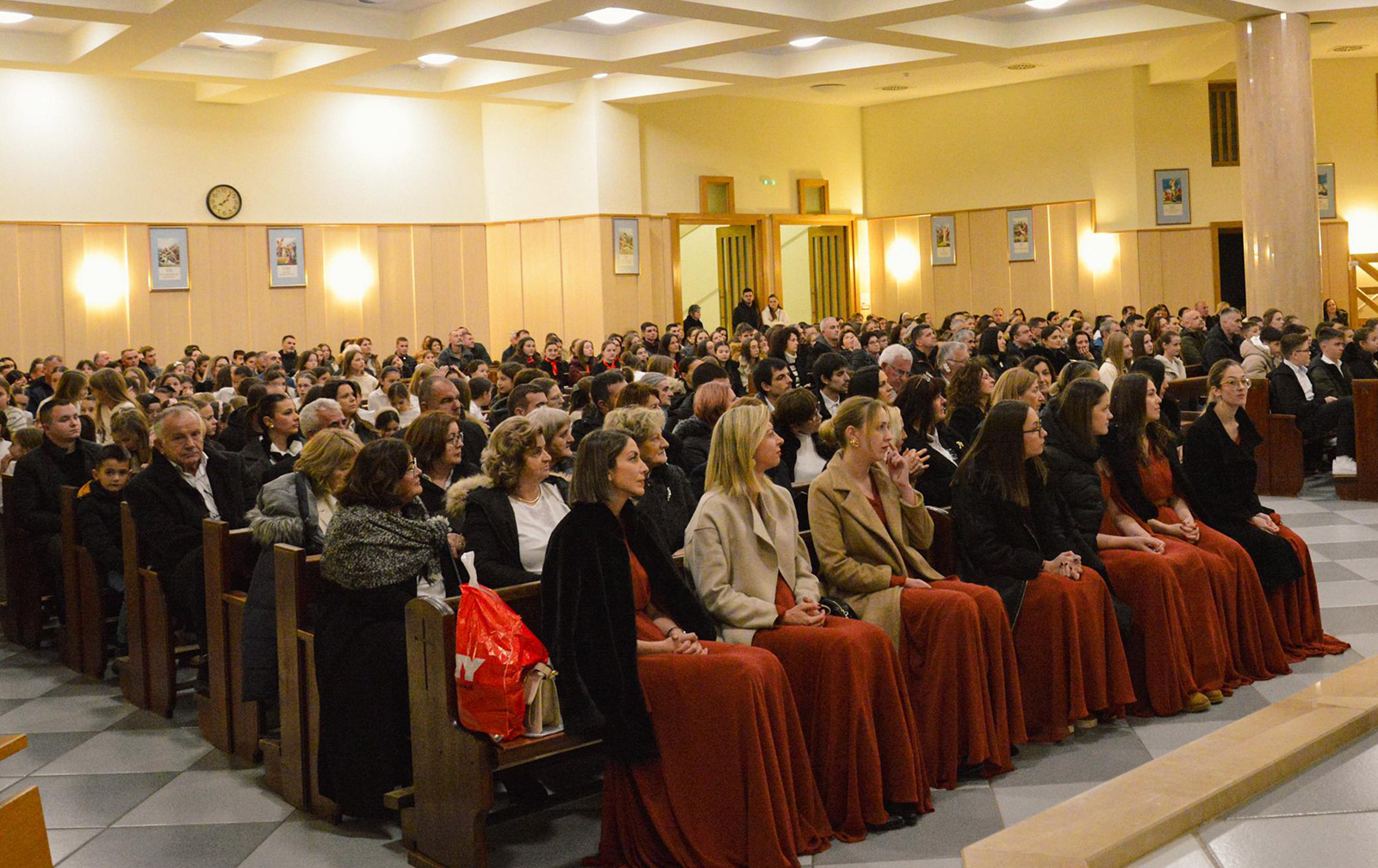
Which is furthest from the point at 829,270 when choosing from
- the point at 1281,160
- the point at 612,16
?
the point at 1281,160

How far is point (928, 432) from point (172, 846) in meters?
3.30

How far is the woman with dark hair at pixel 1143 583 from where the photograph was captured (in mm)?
4848

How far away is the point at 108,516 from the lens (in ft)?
19.3

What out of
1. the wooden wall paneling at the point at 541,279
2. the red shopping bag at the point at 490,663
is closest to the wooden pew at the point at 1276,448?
the red shopping bag at the point at 490,663

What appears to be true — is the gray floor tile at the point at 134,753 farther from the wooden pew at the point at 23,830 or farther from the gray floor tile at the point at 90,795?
the wooden pew at the point at 23,830

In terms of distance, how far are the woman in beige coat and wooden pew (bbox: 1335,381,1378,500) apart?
5603 millimetres

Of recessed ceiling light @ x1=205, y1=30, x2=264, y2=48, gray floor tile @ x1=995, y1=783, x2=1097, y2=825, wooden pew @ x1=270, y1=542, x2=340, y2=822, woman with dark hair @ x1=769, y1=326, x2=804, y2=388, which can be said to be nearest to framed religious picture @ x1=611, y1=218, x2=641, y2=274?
recessed ceiling light @ x1=205, y1=30, x2=264, y2=48

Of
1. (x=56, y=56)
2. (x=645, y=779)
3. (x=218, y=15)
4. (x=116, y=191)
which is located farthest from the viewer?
(x=116, y=191)

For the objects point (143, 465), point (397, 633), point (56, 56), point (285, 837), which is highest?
point (56, 56)

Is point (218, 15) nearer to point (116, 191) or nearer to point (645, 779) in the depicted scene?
point (116, 191)

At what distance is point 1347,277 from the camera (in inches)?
769

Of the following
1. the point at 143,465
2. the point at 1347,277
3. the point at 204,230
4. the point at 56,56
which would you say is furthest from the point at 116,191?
the point at 1347,277

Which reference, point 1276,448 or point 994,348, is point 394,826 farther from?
point 994,348

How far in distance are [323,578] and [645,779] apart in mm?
1280
